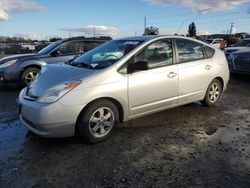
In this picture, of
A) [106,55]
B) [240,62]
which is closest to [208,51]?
[106,55]

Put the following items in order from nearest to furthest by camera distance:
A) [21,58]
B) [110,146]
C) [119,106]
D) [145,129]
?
[110,146]
[119,106]
[145,129]
[21,58]

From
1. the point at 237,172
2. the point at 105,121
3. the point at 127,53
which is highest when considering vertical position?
the point at 127,53

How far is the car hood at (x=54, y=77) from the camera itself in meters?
4.22

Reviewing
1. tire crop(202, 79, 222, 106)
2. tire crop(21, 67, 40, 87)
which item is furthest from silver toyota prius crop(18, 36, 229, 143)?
tire crop(21, 67, 40, 87)

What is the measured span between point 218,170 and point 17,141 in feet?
9.90

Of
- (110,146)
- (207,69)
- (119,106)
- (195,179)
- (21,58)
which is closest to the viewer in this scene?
(195,179)

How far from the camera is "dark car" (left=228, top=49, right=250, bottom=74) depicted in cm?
977

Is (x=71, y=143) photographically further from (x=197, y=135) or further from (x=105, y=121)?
(x=197, y=135)

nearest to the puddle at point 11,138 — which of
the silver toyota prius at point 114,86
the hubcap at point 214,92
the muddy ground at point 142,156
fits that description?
the muddy ground at point 142,156

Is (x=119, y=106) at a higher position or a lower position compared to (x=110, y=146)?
higher

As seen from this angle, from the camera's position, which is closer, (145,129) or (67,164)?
(67,164)

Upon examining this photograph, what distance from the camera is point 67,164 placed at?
3703mm

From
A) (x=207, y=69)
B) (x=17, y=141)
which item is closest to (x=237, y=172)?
(x=207, y=69)

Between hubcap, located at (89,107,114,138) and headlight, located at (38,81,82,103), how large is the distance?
539 mm
